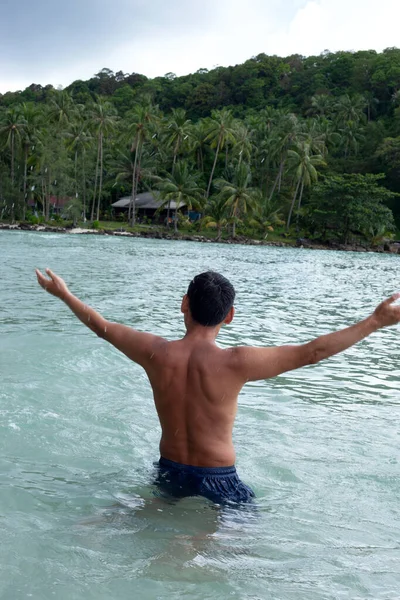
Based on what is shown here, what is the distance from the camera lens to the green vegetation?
59.6 m

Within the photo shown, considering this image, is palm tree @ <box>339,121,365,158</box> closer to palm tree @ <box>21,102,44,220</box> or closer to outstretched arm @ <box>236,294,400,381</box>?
palm tree @ <box>21,102,44,220</box>

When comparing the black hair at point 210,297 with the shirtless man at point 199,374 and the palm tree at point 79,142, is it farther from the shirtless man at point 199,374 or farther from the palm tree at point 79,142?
the palm tree at point 79,142

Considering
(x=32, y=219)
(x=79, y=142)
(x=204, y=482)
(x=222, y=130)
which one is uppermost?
(x=222, y=130)

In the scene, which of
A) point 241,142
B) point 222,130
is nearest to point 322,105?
point 241,142

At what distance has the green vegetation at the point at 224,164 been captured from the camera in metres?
59.6

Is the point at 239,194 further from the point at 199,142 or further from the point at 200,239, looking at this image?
the point at 199,142

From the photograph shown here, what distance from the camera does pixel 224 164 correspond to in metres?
75.6

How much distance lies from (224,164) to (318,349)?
74.5 meters

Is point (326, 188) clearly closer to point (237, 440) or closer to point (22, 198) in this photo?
point (22, 198)

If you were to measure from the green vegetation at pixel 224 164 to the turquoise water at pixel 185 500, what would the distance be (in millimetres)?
50969

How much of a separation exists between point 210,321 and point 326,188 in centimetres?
6058

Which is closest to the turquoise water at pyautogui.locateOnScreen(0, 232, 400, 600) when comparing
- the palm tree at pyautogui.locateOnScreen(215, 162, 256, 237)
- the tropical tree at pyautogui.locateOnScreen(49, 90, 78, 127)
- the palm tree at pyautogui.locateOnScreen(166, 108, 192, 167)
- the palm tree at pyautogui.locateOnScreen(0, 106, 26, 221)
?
the palm tree at pyautogui.locateOnScreen(215, 162, 256, 237)

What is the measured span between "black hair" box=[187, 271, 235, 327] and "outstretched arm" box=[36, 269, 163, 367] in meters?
0.29

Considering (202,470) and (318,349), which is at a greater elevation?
(318,349)
